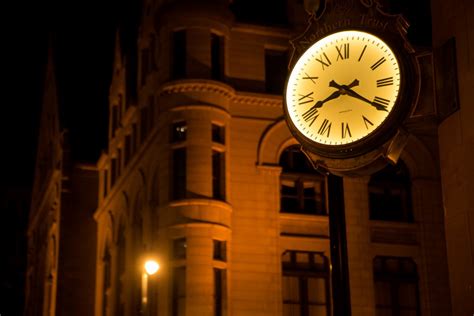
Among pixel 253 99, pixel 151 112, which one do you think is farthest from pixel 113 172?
pixel 253 99

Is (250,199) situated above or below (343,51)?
above

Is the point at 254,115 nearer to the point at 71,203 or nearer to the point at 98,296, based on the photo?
the point at 98,296

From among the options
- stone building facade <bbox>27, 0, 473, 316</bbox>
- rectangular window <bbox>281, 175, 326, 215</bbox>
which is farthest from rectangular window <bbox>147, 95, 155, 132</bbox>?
rectangular window <bbox>281, 175, 326, 215</bbox>

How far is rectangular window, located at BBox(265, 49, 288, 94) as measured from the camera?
35.5 m

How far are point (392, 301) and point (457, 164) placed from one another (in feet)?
91.0

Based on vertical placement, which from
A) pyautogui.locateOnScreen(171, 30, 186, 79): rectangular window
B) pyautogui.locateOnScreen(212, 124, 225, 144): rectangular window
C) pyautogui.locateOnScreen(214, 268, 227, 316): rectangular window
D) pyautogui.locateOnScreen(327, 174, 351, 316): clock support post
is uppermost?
pyautogui.locateOnScreen(171, 30, 186, 79): rectangular window

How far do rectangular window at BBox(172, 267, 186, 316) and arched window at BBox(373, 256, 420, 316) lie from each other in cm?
759

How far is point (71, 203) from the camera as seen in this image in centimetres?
5066

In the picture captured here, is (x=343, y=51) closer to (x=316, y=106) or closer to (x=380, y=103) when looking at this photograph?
(x=316, y=106)

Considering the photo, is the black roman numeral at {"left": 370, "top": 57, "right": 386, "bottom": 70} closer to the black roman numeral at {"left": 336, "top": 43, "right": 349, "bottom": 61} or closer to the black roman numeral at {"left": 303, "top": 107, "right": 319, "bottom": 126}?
the black roman numeral at {"left": 336, "top": 43, "right": 349, "bottom": 61}

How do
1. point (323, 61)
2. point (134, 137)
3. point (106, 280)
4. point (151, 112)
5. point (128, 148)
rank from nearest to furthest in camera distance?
point (323, 61) → point (151, 112) → point (134, 137) → point (128, 148) → point (106, 280)

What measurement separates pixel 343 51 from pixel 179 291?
2481 cm

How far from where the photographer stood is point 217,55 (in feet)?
113

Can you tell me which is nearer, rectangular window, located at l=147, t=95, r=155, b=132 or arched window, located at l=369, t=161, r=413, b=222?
arched window, located at l=369, t=161, r=413, b=222
